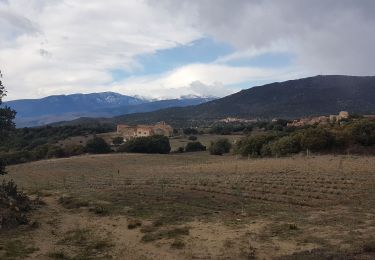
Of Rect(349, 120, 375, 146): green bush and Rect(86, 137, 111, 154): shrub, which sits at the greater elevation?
Rect(349, 120, 375, 146): green bush

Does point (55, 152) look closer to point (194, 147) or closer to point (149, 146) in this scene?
point (149, 146)

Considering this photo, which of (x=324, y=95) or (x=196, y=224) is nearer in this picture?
(x=196, y=224)

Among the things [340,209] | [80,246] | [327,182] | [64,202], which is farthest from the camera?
[327,182]

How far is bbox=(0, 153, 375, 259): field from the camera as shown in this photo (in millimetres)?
16844

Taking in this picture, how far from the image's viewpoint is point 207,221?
850 inches

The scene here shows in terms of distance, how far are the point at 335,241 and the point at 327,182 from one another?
16918 mm

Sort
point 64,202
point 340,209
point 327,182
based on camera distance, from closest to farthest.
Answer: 1. point 340,209
2. point 64,202
3. point 327,182

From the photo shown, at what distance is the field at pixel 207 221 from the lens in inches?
663

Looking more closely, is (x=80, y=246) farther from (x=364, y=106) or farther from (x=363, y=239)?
(x=364, y=106)

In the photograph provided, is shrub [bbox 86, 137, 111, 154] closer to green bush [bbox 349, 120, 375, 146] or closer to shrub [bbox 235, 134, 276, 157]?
shrub [bbox 235, 134, 276, 157]

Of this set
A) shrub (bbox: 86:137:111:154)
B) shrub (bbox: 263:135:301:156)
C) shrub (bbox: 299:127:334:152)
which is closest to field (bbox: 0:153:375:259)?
shrub (bbox: 299:127:334:152)

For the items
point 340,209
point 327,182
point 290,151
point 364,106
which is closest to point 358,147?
point 290,151

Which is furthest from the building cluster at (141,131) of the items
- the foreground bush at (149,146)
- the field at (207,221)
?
the field at (207,221)

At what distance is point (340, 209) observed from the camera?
23547 mm
